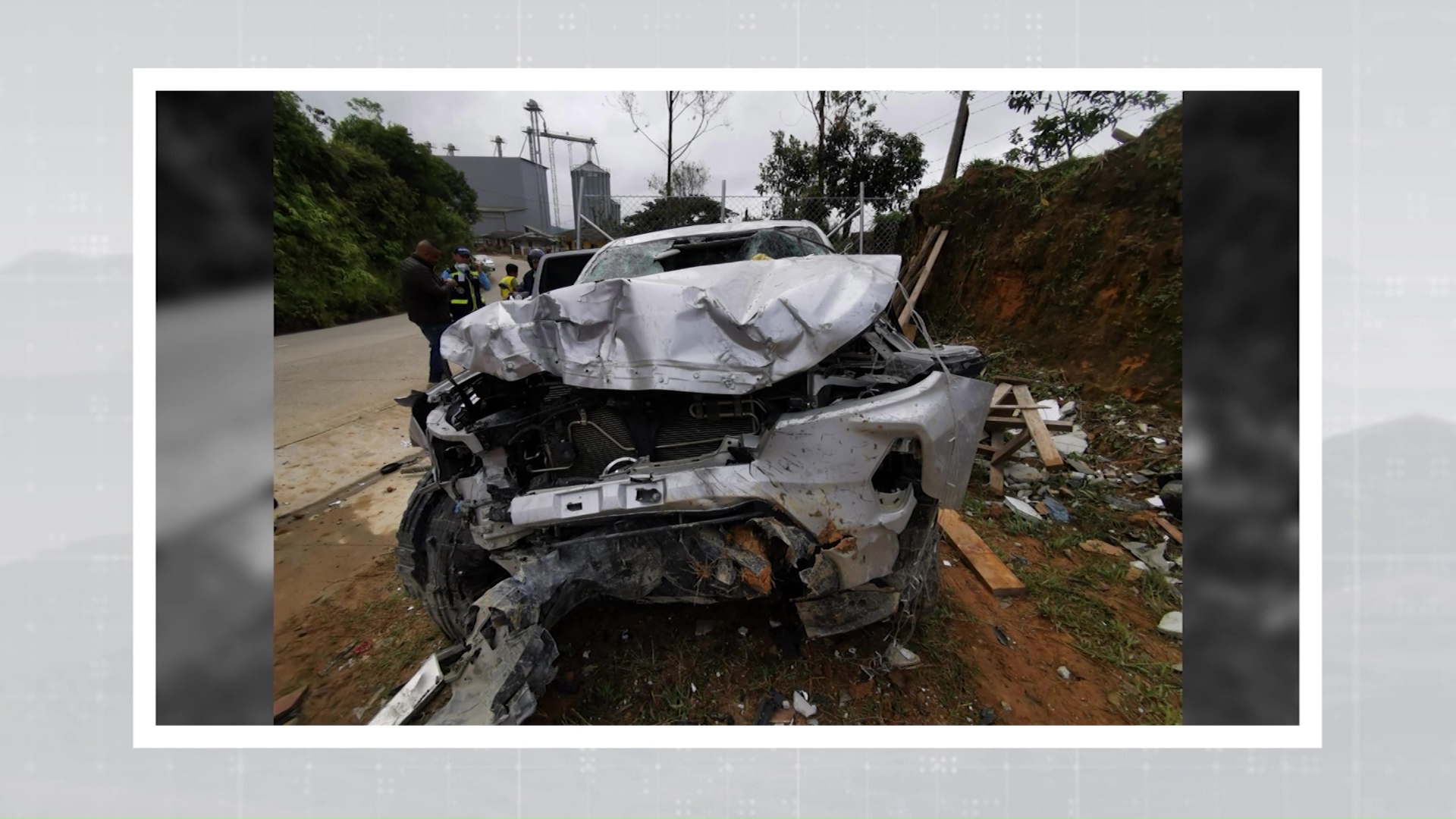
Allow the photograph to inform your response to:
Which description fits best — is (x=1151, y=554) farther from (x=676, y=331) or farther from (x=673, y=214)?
Answer: (x=673, y=214)

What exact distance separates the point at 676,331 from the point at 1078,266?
545 cm

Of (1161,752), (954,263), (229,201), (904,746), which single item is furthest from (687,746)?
(954,263)

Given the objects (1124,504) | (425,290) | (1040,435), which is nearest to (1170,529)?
(1124,504)

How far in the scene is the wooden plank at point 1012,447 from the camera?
11.7 ft

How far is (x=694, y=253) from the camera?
273 centimetres

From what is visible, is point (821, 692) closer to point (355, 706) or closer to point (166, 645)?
point (355, 706)

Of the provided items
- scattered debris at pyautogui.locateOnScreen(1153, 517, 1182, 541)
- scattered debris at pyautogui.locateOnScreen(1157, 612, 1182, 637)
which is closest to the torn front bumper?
scattered debris at pyautogui.locateOnScreen(1157, 612, 1182, 637)

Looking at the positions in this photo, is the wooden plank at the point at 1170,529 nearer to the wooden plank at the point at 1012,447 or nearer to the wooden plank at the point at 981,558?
the wooden plank at the point at 1012,447

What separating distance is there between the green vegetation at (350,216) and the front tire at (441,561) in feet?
11.8

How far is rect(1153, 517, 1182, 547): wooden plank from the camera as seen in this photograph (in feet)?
9.32

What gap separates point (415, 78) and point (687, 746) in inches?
76.9

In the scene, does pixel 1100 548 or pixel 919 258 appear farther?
pixel 919 258

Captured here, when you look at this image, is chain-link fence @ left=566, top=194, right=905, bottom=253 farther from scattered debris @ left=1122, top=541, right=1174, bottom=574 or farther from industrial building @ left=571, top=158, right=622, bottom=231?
scattered debris @ left=1122, top=541, right=1174, bottom=574

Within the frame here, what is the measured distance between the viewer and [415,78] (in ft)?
4.46
